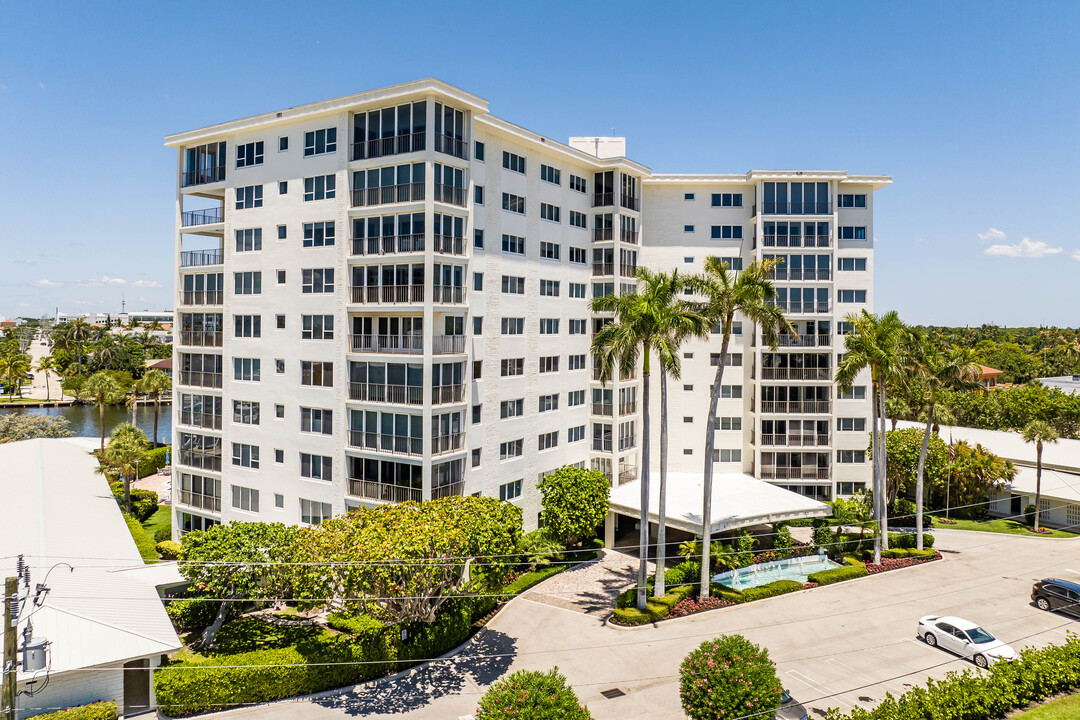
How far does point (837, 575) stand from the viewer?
38562 mm

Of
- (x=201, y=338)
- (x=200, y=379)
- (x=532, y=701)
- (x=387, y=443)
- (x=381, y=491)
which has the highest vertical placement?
(x=201, y=338)

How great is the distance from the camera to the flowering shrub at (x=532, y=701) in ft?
58.3

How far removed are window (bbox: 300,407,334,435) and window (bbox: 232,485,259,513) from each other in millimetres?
6096

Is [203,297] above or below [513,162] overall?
below

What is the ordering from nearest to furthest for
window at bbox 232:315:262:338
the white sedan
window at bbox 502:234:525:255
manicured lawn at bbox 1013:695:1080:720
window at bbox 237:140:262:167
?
manicured lawn at bbox 1013:695:1080:720 < the white sedan < window at bbox 237:140:262:167 < window at bbox 502:234:525:255 < window at bbox 232:315:262:338

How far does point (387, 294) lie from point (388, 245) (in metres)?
2.61

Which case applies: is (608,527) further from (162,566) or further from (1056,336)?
(1056,336)

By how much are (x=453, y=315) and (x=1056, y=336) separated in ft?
545

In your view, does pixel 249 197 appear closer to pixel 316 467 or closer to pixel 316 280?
pixel 316 280

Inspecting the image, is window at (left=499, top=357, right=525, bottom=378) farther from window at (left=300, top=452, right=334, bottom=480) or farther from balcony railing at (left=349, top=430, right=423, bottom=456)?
window at (left=300, top=452, right=334, bottom=480)

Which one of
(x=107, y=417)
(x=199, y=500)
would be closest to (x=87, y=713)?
(x=199, y=500)

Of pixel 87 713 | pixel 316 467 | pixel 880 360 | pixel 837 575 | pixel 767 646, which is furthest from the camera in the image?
pixel 880 360

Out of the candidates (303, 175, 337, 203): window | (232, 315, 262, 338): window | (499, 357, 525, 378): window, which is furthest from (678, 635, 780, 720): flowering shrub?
(232, 315, 262, 338): window

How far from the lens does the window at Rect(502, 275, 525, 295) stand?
39.7 meters
